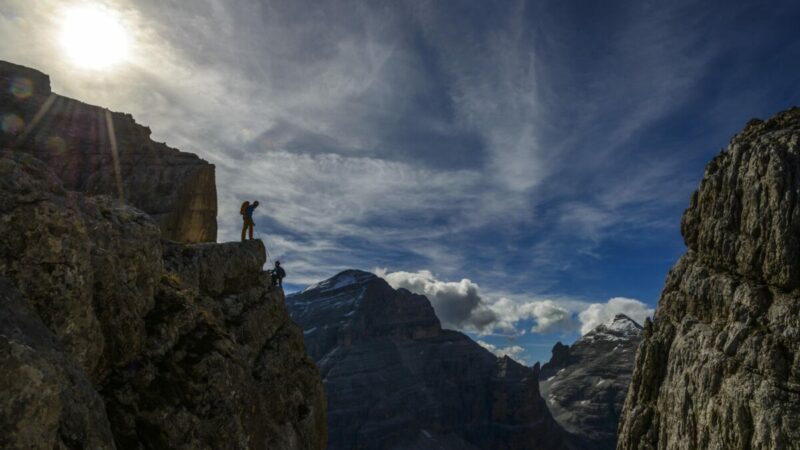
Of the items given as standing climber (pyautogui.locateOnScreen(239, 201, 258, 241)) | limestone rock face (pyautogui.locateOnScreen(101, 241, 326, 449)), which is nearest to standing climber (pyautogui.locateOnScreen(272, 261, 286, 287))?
standing climber (pyautogui.locateOnScreen(239, 201, 258, 241))

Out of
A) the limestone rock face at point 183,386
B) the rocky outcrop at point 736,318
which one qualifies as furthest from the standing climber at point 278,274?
the rocky outcrop at point 736,318

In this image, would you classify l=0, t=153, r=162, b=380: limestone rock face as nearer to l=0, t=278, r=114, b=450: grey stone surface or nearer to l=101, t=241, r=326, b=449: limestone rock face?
l=101, t=241, r=326, b=449: limestone rock face

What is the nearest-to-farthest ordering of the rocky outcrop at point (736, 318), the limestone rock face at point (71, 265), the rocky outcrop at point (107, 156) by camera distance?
1. the limestone rock face at point (71, 265)
2. the rocky outcrop at point (736, 318)
3. the rocky outcrop at point (107, 156)

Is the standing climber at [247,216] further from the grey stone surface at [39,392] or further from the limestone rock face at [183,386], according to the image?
the grey stone surface at [39,392]

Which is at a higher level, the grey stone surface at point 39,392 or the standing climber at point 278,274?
the standing climber at point 278,274

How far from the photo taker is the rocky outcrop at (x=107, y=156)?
1810 inches

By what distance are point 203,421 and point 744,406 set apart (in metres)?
42.5

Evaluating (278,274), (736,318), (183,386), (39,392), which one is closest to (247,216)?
(278,274)

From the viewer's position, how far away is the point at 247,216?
1559 inches

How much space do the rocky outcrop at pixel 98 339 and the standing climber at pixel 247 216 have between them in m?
22.0

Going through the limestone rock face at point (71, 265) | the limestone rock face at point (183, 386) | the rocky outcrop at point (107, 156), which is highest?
the rocky outcrop at point (107, 156)

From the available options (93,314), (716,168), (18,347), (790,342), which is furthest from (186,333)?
(716,168)

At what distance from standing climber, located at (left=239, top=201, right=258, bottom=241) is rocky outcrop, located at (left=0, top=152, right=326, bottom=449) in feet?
72.2

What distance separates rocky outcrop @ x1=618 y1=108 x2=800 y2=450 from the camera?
121 ft
